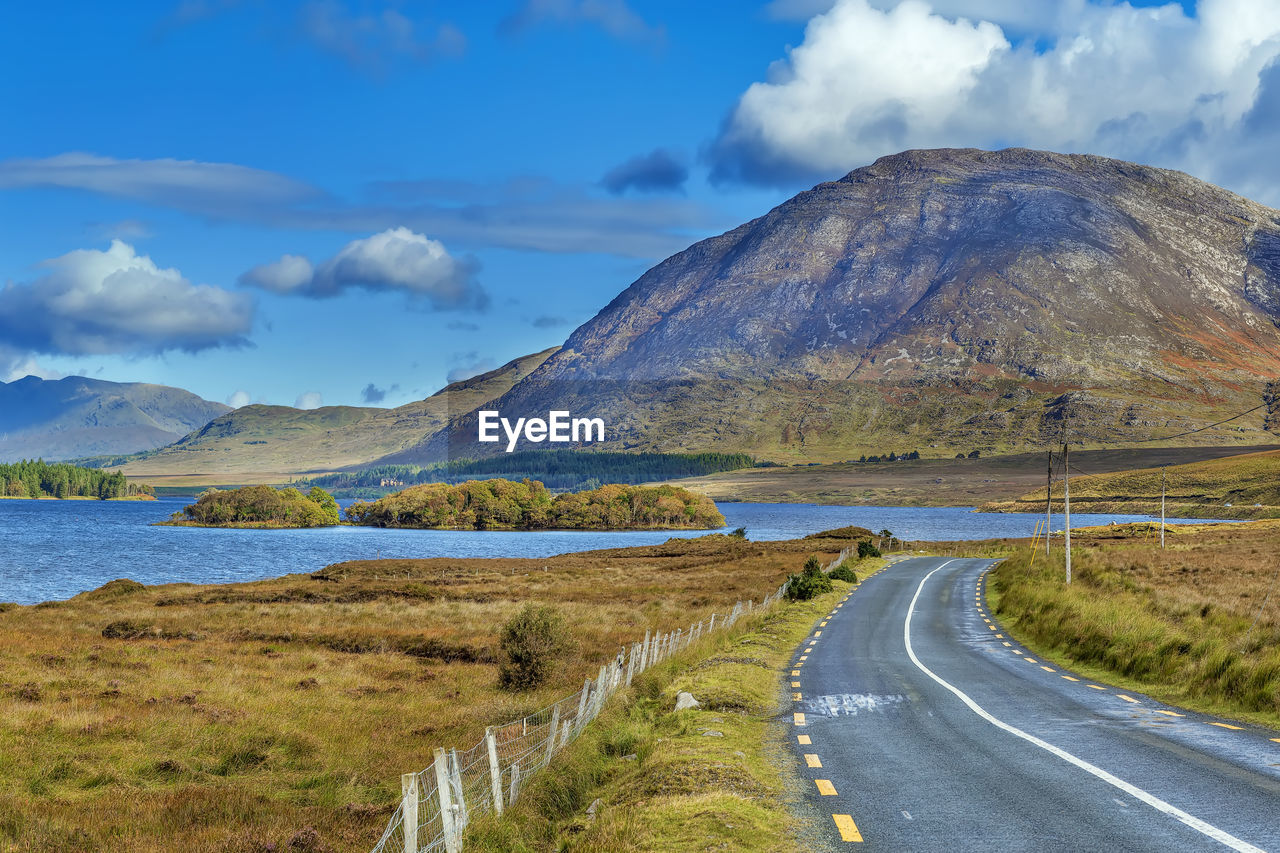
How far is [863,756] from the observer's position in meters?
14.9

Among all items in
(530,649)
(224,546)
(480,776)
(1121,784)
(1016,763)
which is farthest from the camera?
(224,546)

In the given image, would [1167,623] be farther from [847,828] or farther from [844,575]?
[844,575]

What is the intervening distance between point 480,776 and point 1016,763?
778cm

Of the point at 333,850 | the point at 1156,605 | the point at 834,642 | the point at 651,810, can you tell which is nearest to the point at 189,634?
the point at 834,642

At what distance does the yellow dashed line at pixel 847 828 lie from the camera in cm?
1045

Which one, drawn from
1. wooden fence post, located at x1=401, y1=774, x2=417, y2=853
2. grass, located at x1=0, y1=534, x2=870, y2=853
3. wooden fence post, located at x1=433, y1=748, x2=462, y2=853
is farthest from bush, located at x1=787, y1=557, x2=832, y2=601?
wooden fence post, located at x1=401, y1=774, x2=417, y2=853

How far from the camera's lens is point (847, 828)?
1080 centimetres

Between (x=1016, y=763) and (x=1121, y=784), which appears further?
(x=1016, y=763)

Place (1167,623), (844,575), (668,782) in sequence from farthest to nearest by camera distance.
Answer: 1. (844,575)
2. (1167,623)
3. (668,782)

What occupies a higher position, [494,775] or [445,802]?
[445,802]

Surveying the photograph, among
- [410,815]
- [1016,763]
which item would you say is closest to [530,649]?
[1016,763]

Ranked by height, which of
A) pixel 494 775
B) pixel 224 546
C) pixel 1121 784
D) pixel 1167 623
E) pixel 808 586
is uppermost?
pixel 494 775

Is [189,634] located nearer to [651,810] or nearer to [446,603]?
[446,603]

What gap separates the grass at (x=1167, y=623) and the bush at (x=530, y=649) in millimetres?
14654
